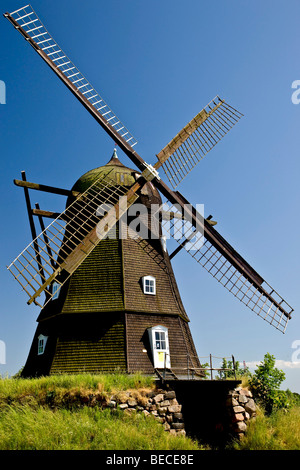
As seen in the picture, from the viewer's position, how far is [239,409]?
425 inches

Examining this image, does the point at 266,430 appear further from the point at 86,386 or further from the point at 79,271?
the point at 79,271

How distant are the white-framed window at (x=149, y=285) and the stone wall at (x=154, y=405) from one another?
3970 millimetres

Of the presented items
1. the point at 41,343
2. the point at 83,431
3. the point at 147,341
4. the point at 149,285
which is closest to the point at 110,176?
the point at 149,285

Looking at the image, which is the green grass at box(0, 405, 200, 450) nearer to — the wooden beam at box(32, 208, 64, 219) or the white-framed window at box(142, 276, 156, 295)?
the white-framed window at box(142, 276, 156, 295)

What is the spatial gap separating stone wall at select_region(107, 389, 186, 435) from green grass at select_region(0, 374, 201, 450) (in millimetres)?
175

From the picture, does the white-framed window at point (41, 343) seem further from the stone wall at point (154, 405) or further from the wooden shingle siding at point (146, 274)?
the stone wall at point (154, 405)

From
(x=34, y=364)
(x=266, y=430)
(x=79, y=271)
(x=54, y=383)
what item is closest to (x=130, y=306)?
(x=79, y=271)

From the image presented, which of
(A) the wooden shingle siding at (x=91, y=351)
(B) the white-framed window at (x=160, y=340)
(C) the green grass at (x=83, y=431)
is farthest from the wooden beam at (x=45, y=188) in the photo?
(C) the green grass at (x=83, y=431)

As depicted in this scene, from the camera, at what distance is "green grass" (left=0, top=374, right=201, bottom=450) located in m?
8.61

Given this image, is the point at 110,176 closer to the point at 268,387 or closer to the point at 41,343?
the point at 41,343

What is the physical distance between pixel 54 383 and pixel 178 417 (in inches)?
156

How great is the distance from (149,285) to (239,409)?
544 cm

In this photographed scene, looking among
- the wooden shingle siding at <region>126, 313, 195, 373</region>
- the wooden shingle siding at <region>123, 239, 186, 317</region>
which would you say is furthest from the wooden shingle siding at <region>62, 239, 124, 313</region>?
the wooden shingle siding at <region>126, 313, 195, 373</region>
